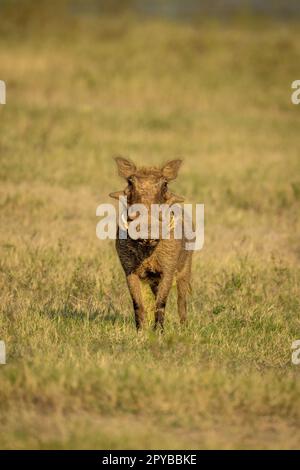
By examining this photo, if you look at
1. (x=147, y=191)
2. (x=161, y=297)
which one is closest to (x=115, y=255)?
(x=161, y=297)

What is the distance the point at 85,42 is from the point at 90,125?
8956 millimetres

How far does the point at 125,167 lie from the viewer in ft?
26.2

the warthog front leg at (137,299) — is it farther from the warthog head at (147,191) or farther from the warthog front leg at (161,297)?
the warthog head at (147,191)

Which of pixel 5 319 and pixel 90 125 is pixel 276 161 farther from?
pixel 5 319

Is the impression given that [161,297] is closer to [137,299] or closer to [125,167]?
[137,299]

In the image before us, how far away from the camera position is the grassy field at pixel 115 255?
6.33 metres

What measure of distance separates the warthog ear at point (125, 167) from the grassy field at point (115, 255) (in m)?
1.16

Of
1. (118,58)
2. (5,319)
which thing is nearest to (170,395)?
(5,319)

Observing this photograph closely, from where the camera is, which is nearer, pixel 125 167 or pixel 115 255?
pixel 125 167

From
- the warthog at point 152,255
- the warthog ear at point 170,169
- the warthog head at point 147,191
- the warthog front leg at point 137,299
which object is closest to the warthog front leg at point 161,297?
the warthog at point 152,255

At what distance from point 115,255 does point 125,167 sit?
2.93 meters

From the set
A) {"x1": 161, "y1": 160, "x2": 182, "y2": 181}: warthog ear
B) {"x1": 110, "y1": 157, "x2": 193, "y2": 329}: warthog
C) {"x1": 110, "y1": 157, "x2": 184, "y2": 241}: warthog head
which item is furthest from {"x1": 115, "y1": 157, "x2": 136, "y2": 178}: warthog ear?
{"x1": 161, "y1": 160, "x2": 182, "y2": 181}: warthog ear

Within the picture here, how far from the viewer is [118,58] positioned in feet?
80.8

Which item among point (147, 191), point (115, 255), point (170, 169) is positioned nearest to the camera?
point (147, 191)
